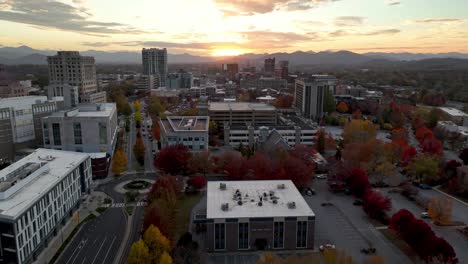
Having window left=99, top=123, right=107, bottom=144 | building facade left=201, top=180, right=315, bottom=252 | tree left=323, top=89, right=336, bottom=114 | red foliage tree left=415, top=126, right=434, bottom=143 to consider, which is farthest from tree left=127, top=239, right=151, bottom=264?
tree left=323, top=89, right=336, bottom=114

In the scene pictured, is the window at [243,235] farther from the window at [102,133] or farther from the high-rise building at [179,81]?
the high-rise building at [179,81]

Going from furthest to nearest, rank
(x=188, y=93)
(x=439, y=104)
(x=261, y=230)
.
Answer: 1. (x=188, y=93)
2. (x=439, y=104)
3. (x=261, y=230)

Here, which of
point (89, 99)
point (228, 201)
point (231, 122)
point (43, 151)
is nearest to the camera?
point (228, 201)

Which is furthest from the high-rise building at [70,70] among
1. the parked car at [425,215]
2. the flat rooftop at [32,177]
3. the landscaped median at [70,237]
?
the parked car at [425,215]

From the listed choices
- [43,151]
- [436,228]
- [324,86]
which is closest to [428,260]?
[436,228]

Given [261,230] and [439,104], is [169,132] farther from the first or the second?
[439,104]

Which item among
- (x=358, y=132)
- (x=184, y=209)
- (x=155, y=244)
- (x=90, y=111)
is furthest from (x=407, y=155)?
(x=90, y=111)

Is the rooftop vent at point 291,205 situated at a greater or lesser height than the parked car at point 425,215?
greater
